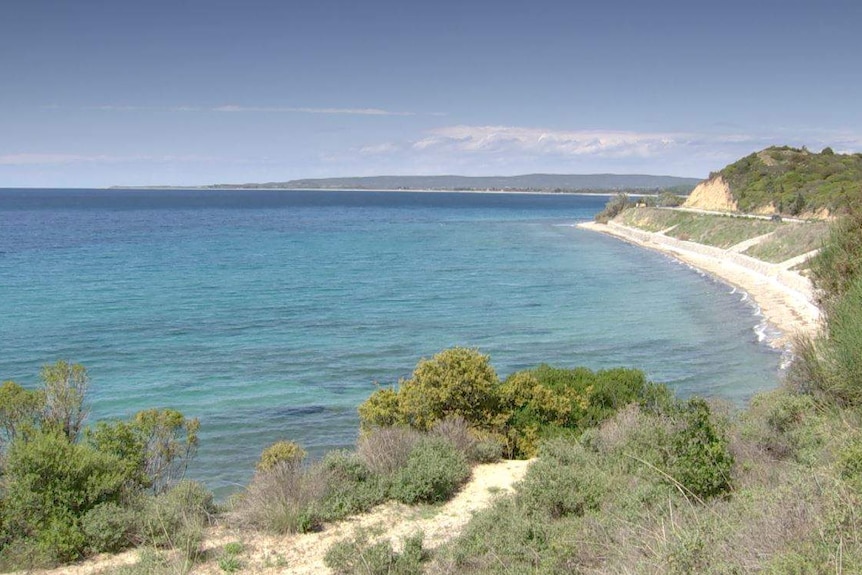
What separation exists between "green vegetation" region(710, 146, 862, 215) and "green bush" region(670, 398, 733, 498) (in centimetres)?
5314

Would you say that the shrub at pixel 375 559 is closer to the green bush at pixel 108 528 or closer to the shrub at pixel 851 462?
the green bush at pixel 108 528

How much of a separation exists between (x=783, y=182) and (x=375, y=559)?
81324 mm

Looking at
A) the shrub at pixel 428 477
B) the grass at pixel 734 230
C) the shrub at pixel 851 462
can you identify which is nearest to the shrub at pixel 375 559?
the shrub at pixel 428 477

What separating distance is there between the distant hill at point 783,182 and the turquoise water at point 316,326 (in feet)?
53.8

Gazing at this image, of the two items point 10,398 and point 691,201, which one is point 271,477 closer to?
point 10,398

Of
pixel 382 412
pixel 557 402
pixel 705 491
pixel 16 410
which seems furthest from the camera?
pixel 557 402

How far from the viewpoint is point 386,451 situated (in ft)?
39.8

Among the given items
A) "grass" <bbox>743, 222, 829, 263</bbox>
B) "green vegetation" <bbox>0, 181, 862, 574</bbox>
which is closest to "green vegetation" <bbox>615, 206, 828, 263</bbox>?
"grass" <bbox>743, 222, 829, 263</bbox>

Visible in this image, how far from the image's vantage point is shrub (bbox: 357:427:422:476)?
11930 mm

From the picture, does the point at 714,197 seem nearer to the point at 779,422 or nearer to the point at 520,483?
the point at 779,422

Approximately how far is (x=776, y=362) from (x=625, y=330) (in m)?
6.81

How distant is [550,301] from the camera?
37531 mm

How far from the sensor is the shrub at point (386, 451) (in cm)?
1193

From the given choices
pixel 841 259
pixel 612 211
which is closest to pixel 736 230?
pixel 612 211
